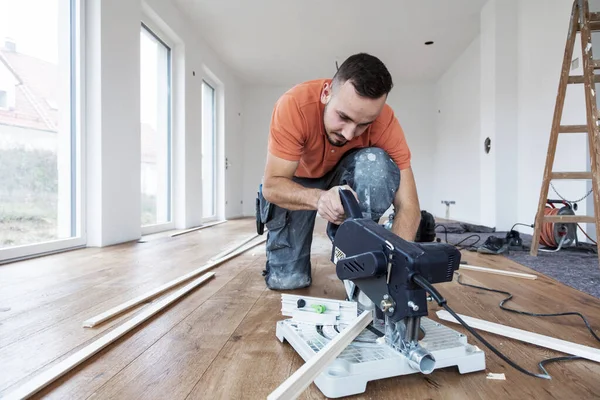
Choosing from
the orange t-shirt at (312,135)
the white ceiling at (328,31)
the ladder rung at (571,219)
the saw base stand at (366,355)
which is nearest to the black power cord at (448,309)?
the saw base stand at (366,355)

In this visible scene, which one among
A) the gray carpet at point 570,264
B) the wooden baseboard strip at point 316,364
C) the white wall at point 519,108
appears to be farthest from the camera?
the white wall at point 519,108

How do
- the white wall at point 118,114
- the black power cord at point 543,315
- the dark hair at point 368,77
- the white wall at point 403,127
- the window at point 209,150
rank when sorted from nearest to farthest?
the black power cord at point 543,315 → the dark hair at point 368,77 → the white wall at point 118,114 → the window at point 209,150 → the white wall at point 403,127

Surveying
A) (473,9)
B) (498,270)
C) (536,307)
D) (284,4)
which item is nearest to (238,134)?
(284,4)

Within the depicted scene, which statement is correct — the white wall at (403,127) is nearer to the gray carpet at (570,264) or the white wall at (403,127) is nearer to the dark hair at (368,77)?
the gray carpet at (570,264)

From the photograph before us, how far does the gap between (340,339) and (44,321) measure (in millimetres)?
1010

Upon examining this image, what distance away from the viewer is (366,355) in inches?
32.4

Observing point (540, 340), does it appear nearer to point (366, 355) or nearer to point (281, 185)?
point (366, 355)

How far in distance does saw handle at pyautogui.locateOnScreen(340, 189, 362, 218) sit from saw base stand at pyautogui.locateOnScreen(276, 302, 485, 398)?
0.31 m

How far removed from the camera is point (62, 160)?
2.81m

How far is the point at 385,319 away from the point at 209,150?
581 centimetres

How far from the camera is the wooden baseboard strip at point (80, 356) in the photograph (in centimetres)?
77

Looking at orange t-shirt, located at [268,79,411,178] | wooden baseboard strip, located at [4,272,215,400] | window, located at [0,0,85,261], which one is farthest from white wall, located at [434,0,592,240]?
window, located at [0,0,85,261]

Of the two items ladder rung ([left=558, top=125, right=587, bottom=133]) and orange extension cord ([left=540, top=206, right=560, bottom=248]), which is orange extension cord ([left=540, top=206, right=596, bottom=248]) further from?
ladder rung ([left=558, top=125, right=587, bottom=133])

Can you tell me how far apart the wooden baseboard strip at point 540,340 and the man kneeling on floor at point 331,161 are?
365 mm
